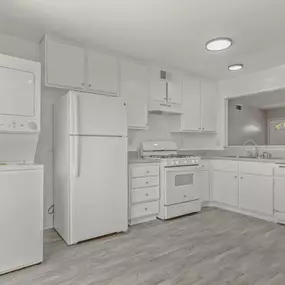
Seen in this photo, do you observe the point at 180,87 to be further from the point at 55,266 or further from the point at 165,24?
the point at 55,266

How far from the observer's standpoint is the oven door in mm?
3465

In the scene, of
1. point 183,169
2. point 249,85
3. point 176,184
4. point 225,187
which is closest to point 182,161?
point 183,169

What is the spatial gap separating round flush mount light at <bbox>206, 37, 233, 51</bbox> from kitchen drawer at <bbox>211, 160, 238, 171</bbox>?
6.15 feet

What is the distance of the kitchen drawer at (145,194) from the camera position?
3254 mm

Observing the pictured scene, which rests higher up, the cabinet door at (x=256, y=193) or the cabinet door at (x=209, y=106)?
the cabinet door at (x=209, y=106)

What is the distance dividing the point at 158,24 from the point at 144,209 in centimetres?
236

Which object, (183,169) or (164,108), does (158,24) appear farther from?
(183,169)

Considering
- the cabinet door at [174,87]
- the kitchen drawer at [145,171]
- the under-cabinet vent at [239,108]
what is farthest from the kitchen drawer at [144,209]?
the under-cabinet vent at [239,108]

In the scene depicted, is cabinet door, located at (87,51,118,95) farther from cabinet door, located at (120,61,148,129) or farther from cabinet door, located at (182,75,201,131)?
cabinet door, located at (182,75,201,131)

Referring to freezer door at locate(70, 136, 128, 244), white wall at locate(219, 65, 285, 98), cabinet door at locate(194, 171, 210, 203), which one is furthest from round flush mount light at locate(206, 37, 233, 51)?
cabinet door at locate(194, 171, 210, 203)

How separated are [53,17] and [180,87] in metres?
2.37

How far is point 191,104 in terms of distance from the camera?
4.27 metres

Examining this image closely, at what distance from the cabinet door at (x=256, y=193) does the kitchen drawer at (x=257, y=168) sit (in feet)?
0.21

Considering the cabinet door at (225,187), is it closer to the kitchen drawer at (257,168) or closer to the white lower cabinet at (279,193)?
the kitchen drawer at (257,168)
